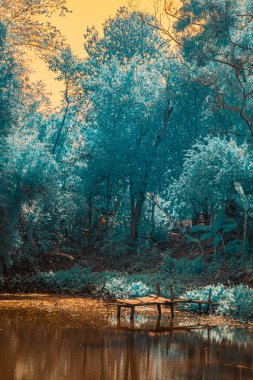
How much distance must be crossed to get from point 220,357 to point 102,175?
54.7ft

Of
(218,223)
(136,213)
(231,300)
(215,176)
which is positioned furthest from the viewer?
(136,213)

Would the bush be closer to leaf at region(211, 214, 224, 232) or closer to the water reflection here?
leaf at region(211, 214, 224, 232)

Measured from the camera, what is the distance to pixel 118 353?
1178 centimetres

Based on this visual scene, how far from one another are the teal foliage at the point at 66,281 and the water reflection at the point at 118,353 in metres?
6.27

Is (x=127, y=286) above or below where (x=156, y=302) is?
above

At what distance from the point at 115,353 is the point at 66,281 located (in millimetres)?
10130

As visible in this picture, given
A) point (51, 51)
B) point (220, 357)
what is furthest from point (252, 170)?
point (220, 357)

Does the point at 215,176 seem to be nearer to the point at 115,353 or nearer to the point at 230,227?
the point at 230,227

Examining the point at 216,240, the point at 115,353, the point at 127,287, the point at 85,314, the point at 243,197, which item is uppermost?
the point at 243,197

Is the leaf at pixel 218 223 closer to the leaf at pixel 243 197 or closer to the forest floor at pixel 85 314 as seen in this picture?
the leaf at pixel 243 197

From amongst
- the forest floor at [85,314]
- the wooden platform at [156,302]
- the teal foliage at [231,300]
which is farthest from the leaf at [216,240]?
the wooden platform at [156,302]

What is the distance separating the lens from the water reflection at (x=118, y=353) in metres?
10.2

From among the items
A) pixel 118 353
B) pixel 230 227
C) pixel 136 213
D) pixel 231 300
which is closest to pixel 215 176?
pixel 230 227

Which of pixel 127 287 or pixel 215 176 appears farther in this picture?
pixel 215 176
